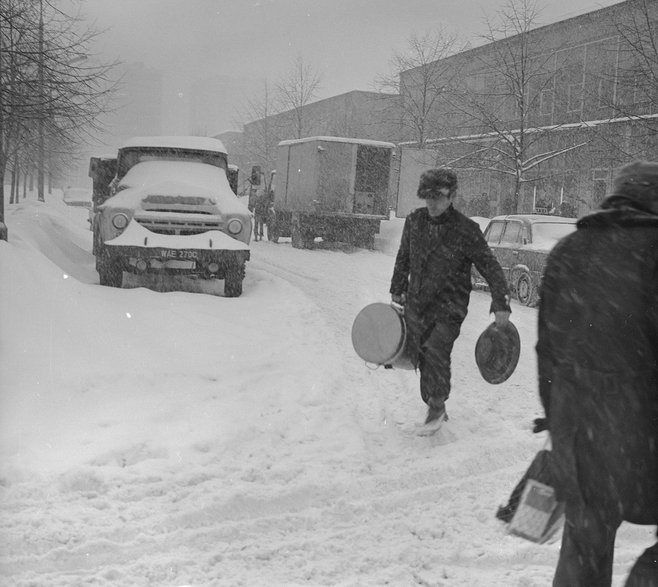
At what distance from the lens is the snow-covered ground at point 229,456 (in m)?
3.57

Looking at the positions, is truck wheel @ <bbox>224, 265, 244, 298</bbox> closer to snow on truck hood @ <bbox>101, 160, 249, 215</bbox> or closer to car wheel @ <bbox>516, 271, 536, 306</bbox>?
snow on truck hood @ <bbox>101, 160, 249, 215</bbox>

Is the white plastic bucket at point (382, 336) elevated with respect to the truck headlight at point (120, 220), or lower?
lower

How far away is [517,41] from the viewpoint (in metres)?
21.0

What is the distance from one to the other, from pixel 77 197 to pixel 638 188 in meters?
45.0

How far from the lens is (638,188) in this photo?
7.89ft

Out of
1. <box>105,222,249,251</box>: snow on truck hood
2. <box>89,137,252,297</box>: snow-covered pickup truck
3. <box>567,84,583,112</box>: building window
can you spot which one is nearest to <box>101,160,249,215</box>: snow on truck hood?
<box>89,137,252,297</box>: snow-covered pickup truck

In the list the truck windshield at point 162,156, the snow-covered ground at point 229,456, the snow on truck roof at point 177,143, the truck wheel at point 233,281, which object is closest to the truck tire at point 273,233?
the snow on truck roof at point 177,143

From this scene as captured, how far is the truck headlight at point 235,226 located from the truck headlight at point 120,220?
1.40m

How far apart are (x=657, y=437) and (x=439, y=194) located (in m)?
2.91

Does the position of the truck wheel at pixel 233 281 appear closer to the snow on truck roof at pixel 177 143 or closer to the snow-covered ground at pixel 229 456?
the snow-covered ground at pixel 229 456

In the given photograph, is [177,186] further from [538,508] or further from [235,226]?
[538,508]

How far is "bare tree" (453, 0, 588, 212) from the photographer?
20.7 metres

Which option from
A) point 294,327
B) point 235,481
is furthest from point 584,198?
point 235,481

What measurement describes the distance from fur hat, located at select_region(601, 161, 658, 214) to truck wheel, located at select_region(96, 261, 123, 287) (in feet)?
27.3
